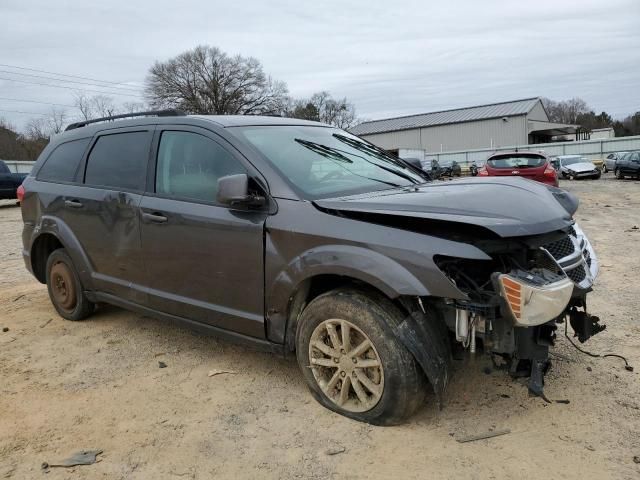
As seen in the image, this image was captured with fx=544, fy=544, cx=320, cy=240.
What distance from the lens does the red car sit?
1458 cm

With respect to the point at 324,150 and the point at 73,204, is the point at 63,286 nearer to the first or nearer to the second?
the point at 73,204

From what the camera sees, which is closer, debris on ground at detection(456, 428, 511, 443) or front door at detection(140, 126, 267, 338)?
debris on ground at detection(456, 428, 511, 443)

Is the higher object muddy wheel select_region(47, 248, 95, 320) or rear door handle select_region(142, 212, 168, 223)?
rear door handle select_region(142, 212, 168, 223)

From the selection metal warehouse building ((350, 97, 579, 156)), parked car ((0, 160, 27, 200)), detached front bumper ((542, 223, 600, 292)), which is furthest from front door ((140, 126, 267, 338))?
metal warehouse building ((350, 97, 579, 156))

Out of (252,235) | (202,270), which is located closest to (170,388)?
(202,270)

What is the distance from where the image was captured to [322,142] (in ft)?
13.1

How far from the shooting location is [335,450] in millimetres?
2814

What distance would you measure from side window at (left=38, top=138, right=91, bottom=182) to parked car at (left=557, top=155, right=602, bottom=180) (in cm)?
2846

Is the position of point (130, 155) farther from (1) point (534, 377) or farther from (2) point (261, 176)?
(1) point (534, 377)

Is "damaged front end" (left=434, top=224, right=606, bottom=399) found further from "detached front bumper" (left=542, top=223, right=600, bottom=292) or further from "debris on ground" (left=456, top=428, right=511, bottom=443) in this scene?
"debris on ground" (left=456, top=428, right=511, bottom=443)

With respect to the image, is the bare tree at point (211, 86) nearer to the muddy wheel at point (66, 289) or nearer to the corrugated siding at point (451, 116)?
the corrugated siding at point (451, 116)

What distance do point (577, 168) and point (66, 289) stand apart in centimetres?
2886

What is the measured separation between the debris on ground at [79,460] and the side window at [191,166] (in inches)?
64.0

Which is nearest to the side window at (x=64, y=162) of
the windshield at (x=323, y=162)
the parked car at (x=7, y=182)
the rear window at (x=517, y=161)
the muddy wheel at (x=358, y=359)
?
the windshield at (x=323, y=162)
